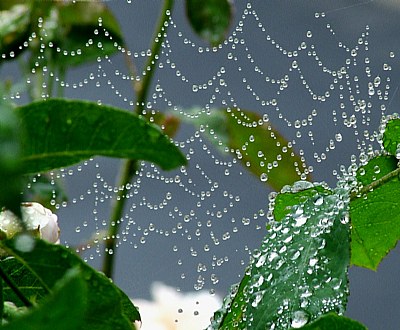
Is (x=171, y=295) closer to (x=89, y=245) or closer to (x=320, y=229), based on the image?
(x=89, y=245)

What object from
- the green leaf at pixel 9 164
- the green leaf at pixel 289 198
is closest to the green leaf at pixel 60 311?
the green leaf at pixel 9 164

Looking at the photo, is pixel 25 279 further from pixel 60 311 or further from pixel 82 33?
pixel 82 33

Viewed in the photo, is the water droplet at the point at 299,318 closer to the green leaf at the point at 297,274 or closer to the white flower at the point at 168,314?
the green leaf at the point at 297,274

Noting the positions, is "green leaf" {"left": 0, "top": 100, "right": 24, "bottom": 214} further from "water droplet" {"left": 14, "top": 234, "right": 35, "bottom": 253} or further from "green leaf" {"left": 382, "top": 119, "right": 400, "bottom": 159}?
"green leaf" {"left": 382, "top": 119, "right": 400, "bottom": 159}

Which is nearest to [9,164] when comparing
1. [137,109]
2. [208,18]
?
[137,109]

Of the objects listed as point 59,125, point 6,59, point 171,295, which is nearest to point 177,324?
point 171,295
